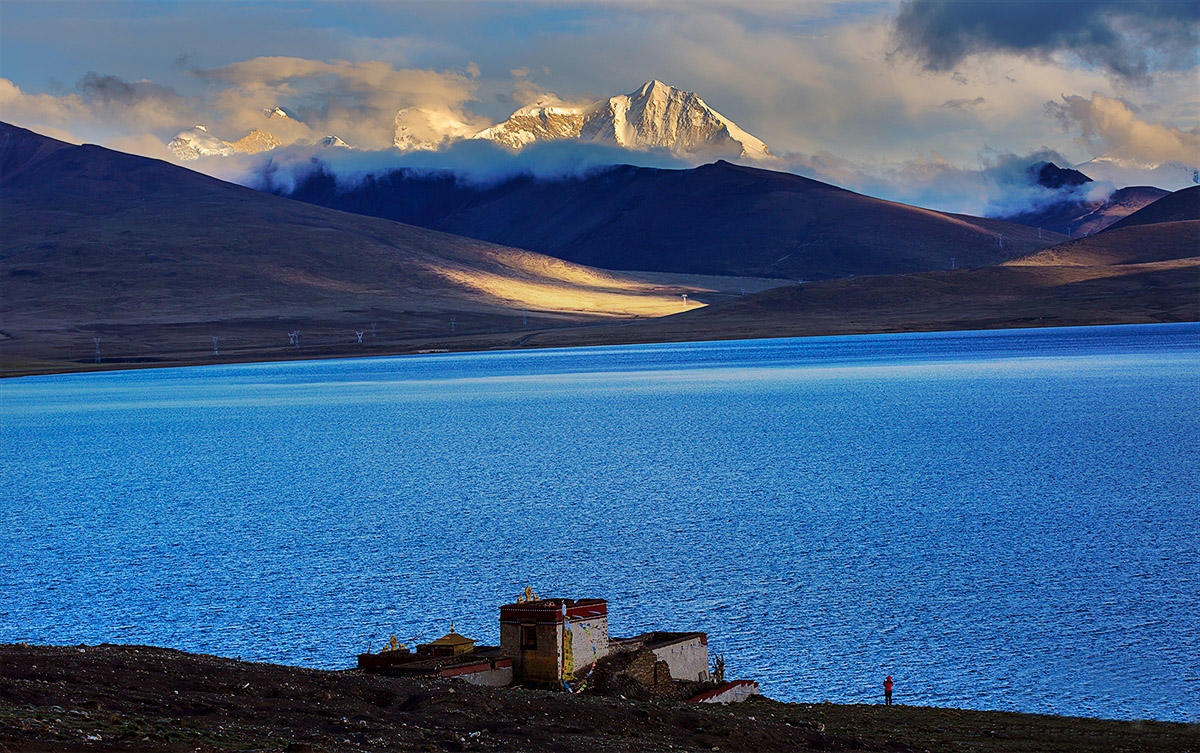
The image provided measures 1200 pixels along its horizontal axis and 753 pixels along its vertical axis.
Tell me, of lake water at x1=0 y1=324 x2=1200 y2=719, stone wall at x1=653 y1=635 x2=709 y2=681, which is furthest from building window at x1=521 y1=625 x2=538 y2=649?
lake water at x1=0 y1=324 x2=1200 y2=719

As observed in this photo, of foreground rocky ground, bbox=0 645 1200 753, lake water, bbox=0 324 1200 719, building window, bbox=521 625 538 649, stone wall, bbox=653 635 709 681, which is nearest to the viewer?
foreground rocky ground, bbox=0 645 1200 753

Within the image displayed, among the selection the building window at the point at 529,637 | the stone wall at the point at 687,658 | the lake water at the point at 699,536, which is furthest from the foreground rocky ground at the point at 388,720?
the lake water at the point at 699,536

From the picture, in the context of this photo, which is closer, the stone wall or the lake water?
the stone wall

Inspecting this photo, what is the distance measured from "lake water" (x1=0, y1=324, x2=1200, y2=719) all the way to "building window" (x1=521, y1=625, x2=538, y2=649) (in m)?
6.09

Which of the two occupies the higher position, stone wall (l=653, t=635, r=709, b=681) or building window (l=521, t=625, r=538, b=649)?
building window (l=521, t=625, r=538, b=649)

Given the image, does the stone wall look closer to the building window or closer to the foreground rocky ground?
the foreground rocky ground

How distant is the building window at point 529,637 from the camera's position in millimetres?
25406

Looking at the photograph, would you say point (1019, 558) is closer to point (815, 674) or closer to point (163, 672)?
point (815, 674)

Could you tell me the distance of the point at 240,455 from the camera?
84688mm

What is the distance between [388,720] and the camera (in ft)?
67.4

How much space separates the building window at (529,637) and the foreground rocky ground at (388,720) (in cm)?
176

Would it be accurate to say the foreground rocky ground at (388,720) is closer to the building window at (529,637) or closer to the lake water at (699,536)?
the building window at (529,637)

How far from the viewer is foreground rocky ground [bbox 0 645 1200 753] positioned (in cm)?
1788

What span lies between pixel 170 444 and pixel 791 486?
5015 cm
